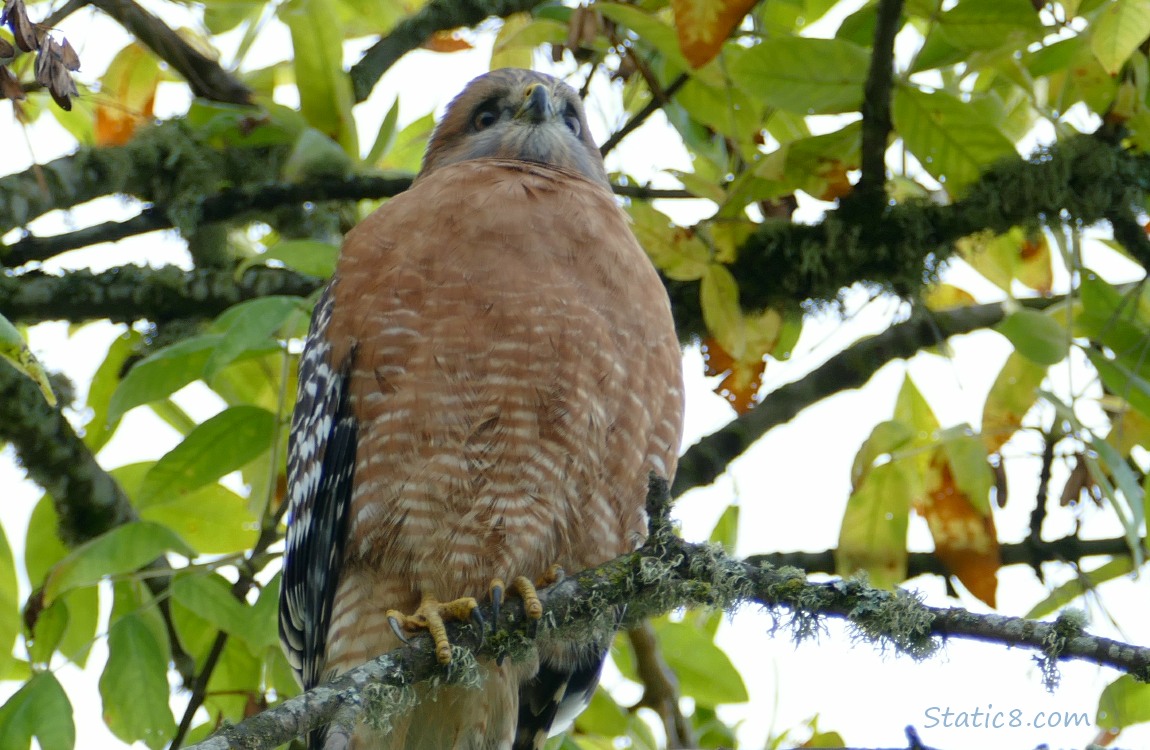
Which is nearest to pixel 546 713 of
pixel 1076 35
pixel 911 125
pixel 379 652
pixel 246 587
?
pixel 379 652

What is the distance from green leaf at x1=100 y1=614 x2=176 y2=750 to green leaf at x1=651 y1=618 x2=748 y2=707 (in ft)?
5.75

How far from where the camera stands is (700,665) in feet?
15.6

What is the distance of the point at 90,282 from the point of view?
554cm

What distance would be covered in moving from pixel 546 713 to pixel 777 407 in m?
1.92

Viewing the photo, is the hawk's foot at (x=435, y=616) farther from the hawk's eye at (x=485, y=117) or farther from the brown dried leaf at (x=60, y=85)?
the hawk's eye at (x=485, y=117)

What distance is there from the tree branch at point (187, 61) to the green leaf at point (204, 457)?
1.80 metres

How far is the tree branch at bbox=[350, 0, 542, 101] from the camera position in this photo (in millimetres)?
6109

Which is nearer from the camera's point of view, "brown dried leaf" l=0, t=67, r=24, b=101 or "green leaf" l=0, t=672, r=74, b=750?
"brown dried leaf" l=0, t=67, r=24, b=101

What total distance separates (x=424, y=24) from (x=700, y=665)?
3312 millimetres

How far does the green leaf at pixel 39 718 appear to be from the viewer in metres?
3.80

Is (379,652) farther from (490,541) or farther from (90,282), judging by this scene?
(90,282)

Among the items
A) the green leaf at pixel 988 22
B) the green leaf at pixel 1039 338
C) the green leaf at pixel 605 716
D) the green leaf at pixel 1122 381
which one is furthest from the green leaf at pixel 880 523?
the green leaf at pixel 988 22

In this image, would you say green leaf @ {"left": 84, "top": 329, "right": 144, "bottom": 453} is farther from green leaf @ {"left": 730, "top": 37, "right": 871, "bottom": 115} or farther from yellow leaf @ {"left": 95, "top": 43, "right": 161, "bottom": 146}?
green leaf @ {"left": 730, "top": 37, "right": 871, "bottom": 115}

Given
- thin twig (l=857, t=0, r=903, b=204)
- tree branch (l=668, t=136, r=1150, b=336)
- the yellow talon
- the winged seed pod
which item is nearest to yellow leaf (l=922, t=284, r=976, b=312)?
tree branch (l=668, t=136, r=1150, b=336)
